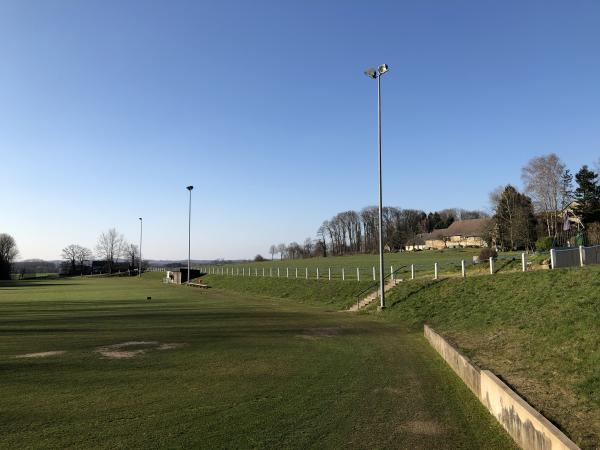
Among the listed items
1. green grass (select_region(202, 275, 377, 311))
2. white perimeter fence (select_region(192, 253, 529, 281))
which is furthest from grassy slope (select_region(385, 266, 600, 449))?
green grass (select_region(202, 275, 377, 311))

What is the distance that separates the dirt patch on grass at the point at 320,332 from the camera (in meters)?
15.1

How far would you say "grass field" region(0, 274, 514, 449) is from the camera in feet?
20.1

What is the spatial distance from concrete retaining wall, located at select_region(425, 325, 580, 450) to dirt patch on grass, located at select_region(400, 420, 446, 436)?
965mm

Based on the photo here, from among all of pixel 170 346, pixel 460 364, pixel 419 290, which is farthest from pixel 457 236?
pixel 460 364

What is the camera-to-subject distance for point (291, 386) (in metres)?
8.71

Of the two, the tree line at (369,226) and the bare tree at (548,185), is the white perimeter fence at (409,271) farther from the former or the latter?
the tree line at (369,226)

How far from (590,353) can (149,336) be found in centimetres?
1292

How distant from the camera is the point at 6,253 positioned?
133 meters

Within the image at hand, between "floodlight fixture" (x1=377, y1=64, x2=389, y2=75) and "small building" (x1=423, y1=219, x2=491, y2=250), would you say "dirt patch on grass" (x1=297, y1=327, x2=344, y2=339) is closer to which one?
A: "floodlight fixture" (x1=377, y1=64, x2=389, y2=75)

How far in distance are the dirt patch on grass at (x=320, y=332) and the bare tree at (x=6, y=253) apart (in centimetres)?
12110

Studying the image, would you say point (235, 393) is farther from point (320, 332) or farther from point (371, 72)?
point (371, 72)

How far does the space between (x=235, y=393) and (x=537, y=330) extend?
7.67m

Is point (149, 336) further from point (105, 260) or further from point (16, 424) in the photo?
point (105, 260)

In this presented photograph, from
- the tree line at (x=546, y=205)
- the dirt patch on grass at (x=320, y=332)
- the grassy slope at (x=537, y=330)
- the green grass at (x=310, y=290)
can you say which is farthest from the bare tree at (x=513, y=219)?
the dirt patch on grass at (x=320, y=332)
